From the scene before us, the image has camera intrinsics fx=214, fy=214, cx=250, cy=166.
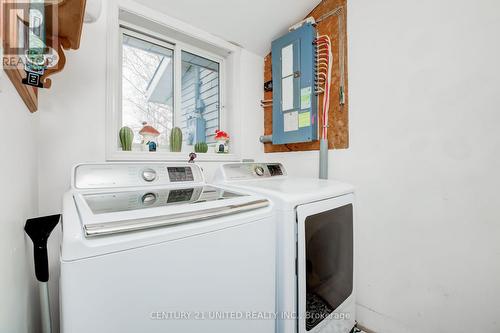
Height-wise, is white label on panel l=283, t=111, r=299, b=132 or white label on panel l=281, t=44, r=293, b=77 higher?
white label on panel l=281, t=44, r=293, b=77

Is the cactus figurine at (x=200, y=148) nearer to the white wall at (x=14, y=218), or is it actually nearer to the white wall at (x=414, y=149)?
the white wall at (x=414, y=149)

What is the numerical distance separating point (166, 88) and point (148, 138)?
1.94ft

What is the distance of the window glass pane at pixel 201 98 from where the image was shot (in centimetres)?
223

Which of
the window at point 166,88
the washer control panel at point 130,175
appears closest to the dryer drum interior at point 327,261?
the washer control panel at point 130,175

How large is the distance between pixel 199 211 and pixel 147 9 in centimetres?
170

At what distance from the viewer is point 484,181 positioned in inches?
45.4

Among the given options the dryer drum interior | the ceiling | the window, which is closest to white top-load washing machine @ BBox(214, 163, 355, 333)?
the dryer drum interior

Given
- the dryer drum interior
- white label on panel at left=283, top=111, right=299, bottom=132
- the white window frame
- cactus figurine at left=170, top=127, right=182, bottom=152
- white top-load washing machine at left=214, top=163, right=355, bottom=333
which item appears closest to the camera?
white top-load washing machine at left=214, top=163, right=355, bottom=333

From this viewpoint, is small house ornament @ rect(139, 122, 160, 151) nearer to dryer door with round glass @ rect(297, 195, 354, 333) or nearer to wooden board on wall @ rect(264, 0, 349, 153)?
dryer door with round glass @ rect(297, 195, 354, 333)

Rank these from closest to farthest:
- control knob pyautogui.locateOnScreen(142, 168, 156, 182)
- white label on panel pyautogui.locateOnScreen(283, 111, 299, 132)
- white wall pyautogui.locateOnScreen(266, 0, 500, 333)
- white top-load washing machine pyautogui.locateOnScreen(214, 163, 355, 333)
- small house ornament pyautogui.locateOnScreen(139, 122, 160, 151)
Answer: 1. white top-load washing machine pyautogui.locateOnScreen(214, 163, 355, 333)
2. white wall pyautogui.locateOnScreen(266, 0, 500, 333)
3. control knob pyautogui.locateOnScreen(142, 168, 156, 182)
4. small house ornament pyautogui.locateOnScreen(139, 122, 160, 151)
5. white label on panel pyautogui.locateOnScreen(283, 111, 299, 132)

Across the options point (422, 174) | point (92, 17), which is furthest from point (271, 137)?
point (92, 17)

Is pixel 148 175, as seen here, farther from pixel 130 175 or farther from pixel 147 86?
pixel 147 86

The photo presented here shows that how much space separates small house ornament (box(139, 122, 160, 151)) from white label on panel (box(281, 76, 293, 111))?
1.17 meters
